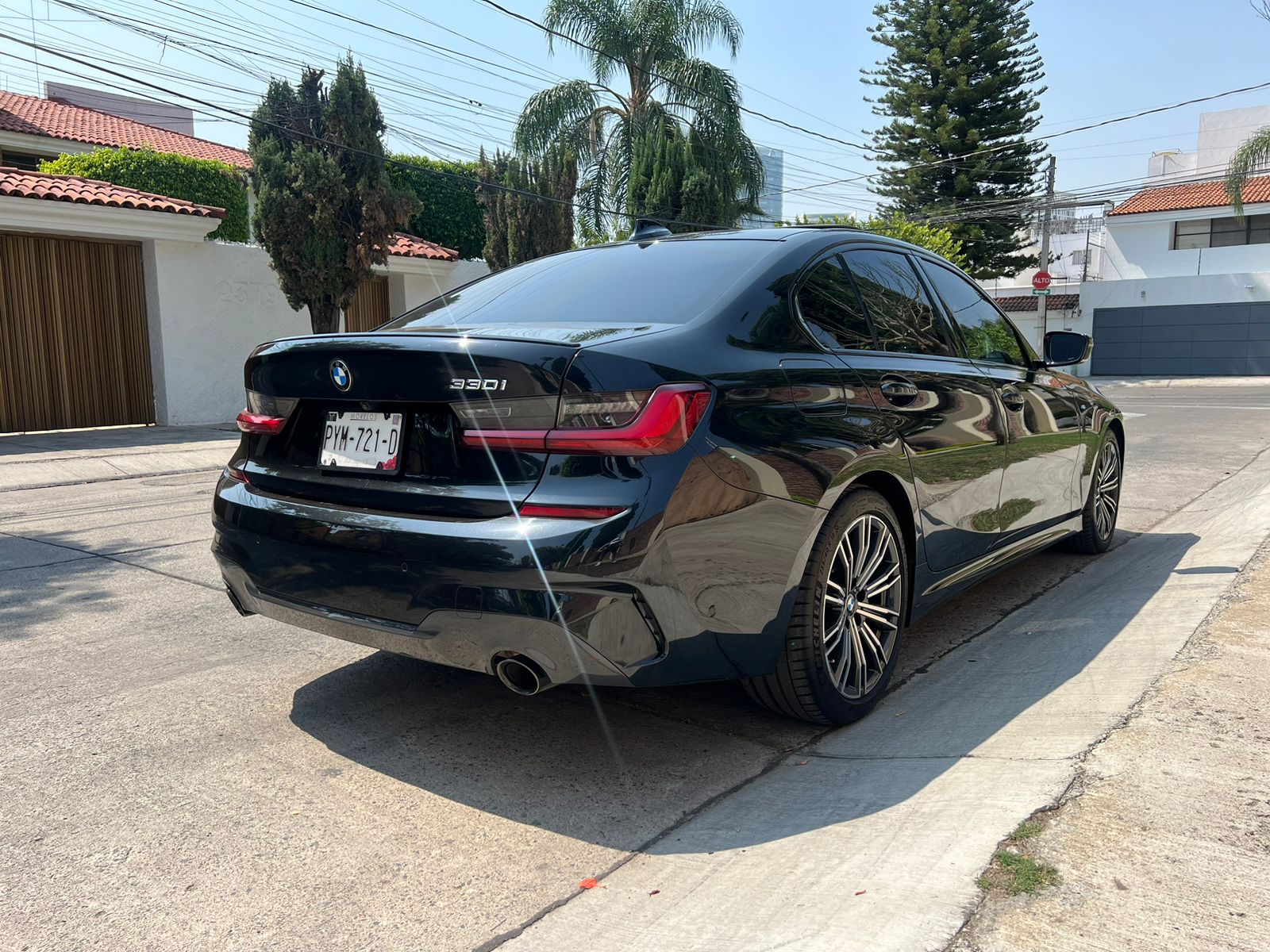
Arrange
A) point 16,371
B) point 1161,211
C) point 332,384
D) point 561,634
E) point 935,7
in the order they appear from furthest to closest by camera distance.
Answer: point 1161,211 → point 935,7 → point 16,371 → point 332,384 → point 561,634

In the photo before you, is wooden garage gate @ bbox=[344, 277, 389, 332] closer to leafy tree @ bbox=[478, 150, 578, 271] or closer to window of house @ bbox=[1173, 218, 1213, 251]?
leafy tree @ bbox=[478, 150, 578, 271]

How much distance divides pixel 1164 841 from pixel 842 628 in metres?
1.09

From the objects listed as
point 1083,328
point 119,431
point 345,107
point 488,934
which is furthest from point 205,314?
point 1083,328

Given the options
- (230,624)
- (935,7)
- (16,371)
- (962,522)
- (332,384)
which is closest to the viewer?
(332,384)

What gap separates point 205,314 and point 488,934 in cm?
1475

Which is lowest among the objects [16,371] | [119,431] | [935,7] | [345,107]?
[119,431]

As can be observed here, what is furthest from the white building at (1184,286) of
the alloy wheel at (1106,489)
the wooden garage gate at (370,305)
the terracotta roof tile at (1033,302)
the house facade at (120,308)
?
the alloy wheel at (1106,489)

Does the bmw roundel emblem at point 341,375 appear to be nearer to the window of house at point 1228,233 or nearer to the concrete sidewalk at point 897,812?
the concrete sidewalk at point 897,812

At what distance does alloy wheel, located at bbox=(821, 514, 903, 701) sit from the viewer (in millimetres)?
3113

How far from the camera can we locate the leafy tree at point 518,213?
20266 mm

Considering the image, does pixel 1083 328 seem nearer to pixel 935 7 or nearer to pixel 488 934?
A: pixel 935 7

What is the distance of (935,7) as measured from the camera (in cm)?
3381

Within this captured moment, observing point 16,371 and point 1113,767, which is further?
point 16,371

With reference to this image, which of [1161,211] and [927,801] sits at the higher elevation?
[1161,211]
